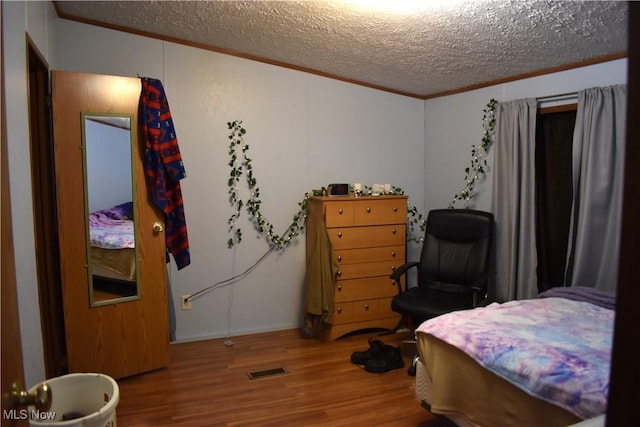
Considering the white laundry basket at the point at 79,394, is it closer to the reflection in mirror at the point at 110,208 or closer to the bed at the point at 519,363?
the reflection in mirror at the point at 110,208

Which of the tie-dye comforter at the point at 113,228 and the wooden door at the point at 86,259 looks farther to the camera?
the tie-dye comforter at the point at 113,228

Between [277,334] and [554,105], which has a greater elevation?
[554,105]

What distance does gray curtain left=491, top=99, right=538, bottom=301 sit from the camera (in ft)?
10.9

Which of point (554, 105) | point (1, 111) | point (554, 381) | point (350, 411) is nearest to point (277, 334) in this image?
point (350, 411)

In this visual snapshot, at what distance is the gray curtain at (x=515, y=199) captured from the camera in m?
3.31

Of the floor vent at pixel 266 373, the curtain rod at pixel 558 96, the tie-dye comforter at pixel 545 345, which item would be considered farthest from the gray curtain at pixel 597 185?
the floor vent at pixel 266 373

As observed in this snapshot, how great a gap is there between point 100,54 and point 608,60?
141 inches

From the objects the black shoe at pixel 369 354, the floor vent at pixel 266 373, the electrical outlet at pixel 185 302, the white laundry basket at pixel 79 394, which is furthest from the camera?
the electrical outlet at pixel 185 302

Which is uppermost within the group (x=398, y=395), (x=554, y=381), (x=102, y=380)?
(x=554, y=381)

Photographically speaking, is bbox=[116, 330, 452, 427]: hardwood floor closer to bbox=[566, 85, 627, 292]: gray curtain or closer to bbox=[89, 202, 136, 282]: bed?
bbox=[89, 202, 136, 282]: bed

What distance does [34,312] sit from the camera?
2020 millimetres

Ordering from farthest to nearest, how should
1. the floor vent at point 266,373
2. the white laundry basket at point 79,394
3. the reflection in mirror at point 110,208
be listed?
the floor vent at point 266,373, the reflection in mirror at point 110,208, the white laundry basket at point 79,394

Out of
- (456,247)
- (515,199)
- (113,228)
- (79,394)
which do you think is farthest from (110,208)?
(515,199)

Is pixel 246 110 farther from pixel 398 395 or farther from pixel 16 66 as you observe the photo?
pixel 398 395
